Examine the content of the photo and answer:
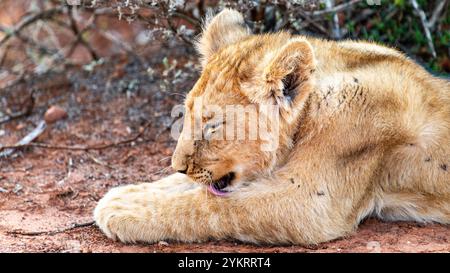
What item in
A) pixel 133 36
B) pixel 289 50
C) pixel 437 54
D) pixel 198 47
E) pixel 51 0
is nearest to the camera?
pixel 289 50

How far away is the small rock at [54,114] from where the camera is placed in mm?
6266

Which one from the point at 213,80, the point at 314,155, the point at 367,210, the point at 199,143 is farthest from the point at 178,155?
the point at 367,210

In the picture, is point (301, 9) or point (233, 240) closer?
point (233, 240)

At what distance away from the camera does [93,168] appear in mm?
5359

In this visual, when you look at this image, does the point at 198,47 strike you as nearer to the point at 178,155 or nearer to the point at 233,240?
the point at 178,155

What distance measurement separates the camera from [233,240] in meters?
3.84

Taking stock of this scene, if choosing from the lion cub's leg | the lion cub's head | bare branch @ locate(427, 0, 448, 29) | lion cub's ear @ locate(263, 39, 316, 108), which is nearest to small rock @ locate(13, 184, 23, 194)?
the lion cub's leg

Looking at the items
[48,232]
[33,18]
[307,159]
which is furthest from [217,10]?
[33,18]

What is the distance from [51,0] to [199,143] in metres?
4.07

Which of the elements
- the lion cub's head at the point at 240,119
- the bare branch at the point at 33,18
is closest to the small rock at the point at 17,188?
the lion cub's head at the point at 240,119

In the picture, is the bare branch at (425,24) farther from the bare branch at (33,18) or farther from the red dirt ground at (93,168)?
the bare branch at (33,18)

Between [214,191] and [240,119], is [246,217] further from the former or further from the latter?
[240,119]

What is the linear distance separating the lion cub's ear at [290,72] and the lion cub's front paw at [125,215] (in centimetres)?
96

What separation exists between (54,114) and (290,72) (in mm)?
3277
